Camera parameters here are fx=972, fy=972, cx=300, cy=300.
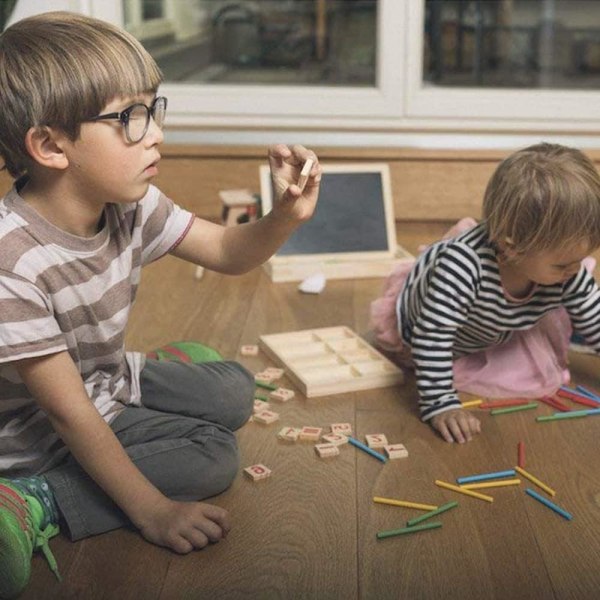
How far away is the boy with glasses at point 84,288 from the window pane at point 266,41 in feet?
5.49

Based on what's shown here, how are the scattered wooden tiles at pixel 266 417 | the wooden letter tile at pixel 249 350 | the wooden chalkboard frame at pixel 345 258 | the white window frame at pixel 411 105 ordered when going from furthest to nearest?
the white window frame at pixel 411 105
the wooden chalkboard frame at pixel 345 258
the wooden letter tile at pixel 249 350
the scattered wooden tiles at pixel 266 417

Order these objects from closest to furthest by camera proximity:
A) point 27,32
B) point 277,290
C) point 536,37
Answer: point 27,32, point 277,290, point 536,37

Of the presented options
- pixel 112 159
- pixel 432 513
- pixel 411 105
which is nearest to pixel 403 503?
pixel 432 513

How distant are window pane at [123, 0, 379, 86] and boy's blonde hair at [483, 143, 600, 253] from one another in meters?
1.45

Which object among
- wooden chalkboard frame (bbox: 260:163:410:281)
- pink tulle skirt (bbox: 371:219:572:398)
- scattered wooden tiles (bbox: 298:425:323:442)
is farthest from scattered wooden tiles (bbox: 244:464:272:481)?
wooden chalkboard frame (bbox: 260:163:410:281)

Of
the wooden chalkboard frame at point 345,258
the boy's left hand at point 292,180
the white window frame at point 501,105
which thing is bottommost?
the wooden chalkboard frame at point 345,258

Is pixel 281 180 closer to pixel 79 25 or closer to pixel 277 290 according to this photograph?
pixel 79 25

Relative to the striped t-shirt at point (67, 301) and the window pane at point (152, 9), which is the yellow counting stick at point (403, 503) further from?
the window pane at point (152, 9)

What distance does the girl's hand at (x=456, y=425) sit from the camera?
150cm

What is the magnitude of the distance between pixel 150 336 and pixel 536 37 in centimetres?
180

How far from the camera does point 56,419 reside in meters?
1.17

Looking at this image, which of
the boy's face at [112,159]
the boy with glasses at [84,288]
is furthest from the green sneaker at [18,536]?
the boy's face at [112,159]

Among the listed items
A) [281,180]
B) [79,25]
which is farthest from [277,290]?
[79,25]

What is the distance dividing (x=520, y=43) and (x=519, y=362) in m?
1.68
